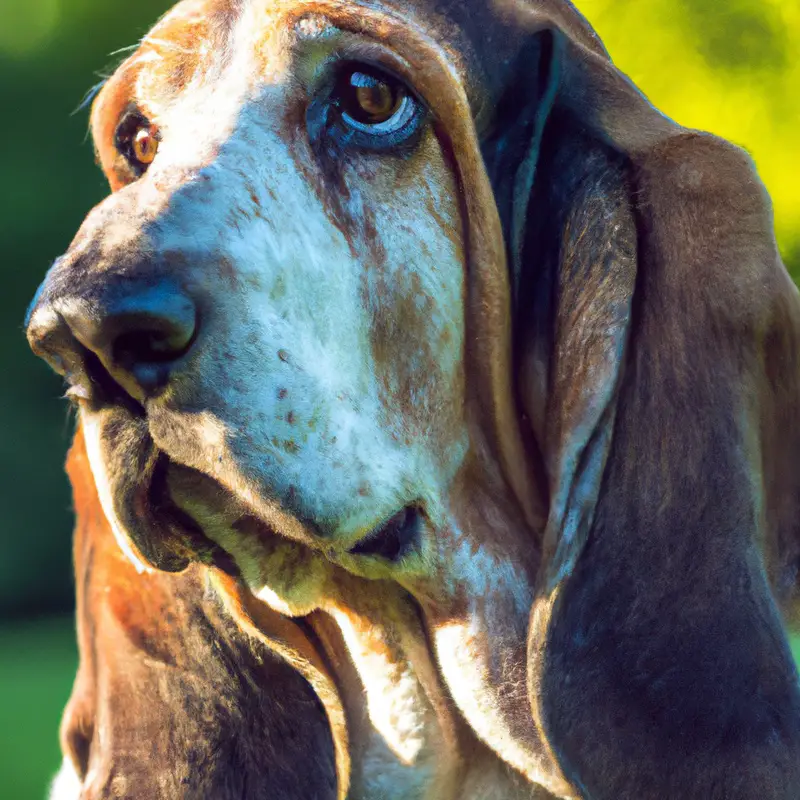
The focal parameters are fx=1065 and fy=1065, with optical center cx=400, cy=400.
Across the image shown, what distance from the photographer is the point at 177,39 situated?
185cm

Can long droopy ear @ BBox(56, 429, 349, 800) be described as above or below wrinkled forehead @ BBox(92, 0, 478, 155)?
below

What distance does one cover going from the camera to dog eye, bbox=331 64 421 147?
1700mm

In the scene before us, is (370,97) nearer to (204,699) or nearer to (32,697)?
(204,699)

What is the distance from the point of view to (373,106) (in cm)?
171

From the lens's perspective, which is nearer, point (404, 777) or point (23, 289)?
point (404, 777)

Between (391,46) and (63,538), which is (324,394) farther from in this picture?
(63,538)

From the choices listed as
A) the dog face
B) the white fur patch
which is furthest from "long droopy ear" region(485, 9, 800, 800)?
the white fur patch

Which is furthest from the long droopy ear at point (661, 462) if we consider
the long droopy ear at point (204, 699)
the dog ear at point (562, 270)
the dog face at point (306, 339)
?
the long droopy ear at point (204, 699)

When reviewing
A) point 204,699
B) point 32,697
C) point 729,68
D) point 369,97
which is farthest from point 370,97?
point 32,697

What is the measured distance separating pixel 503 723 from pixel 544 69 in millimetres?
1104

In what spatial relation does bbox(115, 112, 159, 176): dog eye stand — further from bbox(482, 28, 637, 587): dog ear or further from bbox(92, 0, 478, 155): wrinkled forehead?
bbox(482, 28, 637, 587): dog ear

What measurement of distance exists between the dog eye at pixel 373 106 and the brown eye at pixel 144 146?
421 millimetres

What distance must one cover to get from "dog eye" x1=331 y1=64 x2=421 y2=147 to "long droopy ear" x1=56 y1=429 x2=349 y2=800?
0.79 meters

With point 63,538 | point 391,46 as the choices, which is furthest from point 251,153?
point 63,538
